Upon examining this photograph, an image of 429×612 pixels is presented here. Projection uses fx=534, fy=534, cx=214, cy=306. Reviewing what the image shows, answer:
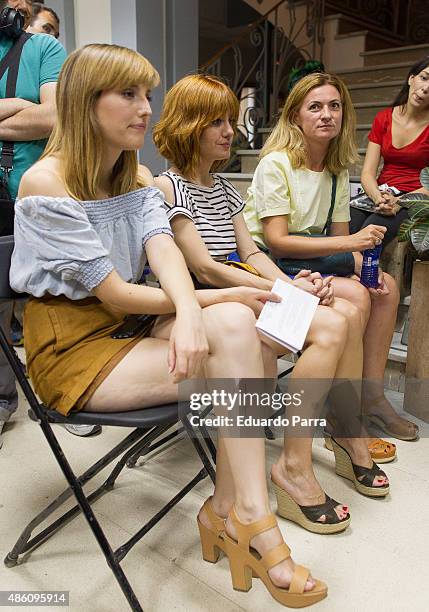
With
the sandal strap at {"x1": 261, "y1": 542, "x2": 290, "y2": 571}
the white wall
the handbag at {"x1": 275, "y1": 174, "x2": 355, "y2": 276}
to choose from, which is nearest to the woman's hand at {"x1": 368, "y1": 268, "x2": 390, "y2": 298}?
the handbag at {"x1": 275, "y1": 174, "x2": 355, "y2": 276}

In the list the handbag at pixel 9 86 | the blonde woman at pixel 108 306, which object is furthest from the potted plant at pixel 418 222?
the handbag at pixel 9 86

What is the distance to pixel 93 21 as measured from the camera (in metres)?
4.03

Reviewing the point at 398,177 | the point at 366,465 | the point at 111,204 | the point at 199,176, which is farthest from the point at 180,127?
the point at 398,177

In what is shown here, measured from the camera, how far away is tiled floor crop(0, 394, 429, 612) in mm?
1354

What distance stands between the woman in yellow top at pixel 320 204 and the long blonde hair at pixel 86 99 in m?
0.81

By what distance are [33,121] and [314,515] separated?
66.2 inches

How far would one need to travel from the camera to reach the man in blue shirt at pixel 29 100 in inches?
78.2

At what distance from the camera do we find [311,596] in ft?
4.16

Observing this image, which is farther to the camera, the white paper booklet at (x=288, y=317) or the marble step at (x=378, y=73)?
the marble step at (x=378, y=73)

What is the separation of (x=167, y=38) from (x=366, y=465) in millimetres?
3449

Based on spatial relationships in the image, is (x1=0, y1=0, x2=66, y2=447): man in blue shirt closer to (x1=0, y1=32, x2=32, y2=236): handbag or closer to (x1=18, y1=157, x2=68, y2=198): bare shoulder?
(x1=0, y1=32, x2=32, y2=236): handbag

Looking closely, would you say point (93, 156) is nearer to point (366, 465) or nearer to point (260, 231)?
point (260, 231)

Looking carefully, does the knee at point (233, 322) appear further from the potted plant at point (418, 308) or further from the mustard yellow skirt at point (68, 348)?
the potted plant at point (418, 308)

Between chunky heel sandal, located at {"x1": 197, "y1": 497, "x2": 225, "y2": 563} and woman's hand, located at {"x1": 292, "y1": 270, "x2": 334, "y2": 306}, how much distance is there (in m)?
0.72
